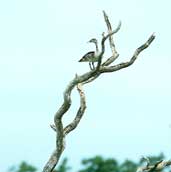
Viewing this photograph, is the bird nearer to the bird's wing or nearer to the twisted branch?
the bird's wing

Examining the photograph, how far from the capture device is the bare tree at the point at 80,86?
11820 millimetres

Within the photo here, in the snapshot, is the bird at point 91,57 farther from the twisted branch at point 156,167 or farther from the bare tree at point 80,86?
the twisted branch at point 156,167

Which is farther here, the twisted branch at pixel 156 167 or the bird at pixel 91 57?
the twisted branch at pixel 156 167

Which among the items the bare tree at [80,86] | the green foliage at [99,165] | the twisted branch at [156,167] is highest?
the green foliage at [99,165]

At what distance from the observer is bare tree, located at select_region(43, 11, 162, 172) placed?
38.8ft

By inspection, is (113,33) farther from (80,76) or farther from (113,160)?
(113,160)

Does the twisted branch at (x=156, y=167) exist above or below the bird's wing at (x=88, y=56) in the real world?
below

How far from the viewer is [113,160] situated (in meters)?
51.1

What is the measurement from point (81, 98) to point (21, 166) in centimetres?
3646

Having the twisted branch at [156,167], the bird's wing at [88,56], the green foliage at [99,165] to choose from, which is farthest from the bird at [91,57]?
the green foliage at [99,165]

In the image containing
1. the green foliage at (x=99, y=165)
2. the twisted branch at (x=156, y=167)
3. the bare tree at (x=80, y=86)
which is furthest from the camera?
the green foliage at (x=99, y=165)

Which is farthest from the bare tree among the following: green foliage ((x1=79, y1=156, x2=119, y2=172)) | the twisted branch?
green foliage ((x1=79, y1=156, x2=119, y2=172))

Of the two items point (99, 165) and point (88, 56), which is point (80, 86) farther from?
point (99, 165)

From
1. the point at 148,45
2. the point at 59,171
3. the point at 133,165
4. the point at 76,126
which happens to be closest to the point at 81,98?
the point at 76,126
